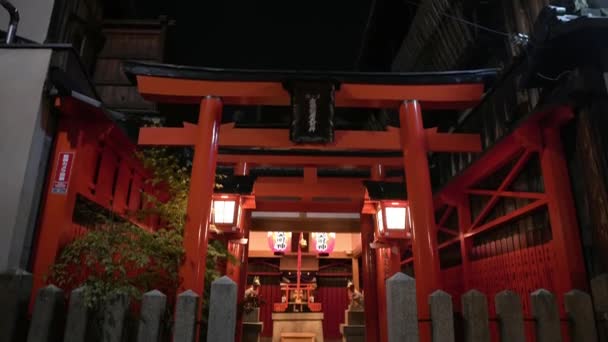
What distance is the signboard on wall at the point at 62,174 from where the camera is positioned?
5.55 meters

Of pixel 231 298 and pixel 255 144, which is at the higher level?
→ pixel 255 144

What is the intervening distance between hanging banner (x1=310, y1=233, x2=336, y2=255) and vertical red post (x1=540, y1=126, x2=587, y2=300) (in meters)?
15.1

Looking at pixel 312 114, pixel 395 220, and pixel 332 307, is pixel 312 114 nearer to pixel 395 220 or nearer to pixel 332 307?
pixel 395 220

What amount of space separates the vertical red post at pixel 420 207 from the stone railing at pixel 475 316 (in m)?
2.22

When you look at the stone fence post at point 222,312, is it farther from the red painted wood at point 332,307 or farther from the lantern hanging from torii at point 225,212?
the red painted wood at point 332,307

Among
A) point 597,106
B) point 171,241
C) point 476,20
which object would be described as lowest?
point 171,241

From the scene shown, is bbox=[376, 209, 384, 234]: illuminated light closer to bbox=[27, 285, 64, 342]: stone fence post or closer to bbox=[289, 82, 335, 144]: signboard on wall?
bbox=[289, 82, 335, 144]: signboard on wall

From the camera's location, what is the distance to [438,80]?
7.24 m

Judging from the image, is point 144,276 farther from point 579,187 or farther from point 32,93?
point 579,187

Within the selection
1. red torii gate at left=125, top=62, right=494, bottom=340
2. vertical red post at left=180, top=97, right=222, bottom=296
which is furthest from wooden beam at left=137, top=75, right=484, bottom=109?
vertical red post at left=180, top=97, right=222, bottom=296

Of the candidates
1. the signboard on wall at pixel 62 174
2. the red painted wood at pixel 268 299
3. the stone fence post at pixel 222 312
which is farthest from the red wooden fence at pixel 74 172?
the red painted wood at pixel 268 299

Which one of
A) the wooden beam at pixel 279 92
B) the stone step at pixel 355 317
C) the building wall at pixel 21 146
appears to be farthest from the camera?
the stone step at pixel 355 317

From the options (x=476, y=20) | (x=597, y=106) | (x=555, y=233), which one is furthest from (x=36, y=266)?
(x=476, y=20)

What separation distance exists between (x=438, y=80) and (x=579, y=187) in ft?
10.0
